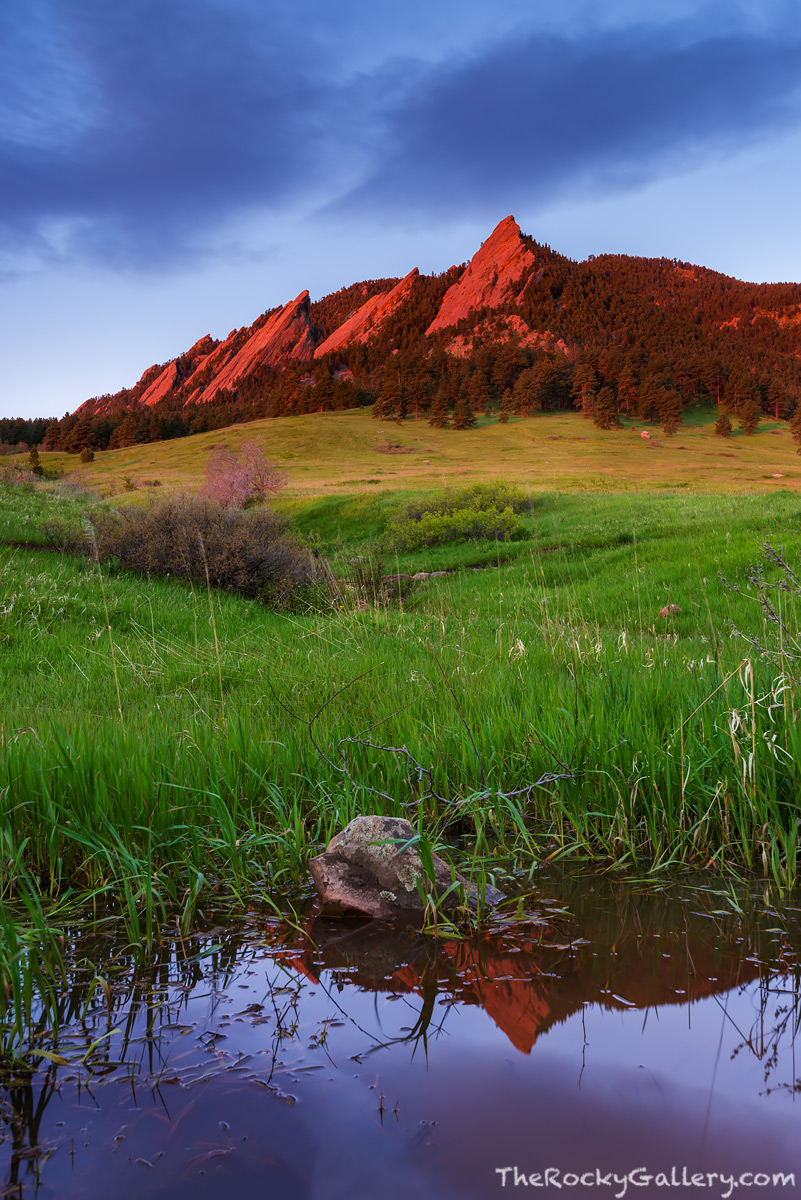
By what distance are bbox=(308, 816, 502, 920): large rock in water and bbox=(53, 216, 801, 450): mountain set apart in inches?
3414

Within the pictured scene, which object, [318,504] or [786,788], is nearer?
[786,788]

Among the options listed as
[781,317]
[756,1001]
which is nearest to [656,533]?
[756,1001]

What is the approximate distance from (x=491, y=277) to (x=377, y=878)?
561ft

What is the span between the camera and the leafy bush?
24562 mm

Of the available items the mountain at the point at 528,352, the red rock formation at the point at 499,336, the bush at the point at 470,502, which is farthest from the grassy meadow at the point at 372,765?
the red rock formation at the point at 499,336

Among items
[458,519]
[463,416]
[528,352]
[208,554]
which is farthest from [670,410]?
[208,554]

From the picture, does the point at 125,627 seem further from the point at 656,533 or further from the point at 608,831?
the point at 656,533

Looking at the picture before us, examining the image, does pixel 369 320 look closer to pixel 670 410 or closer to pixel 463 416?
pixel 463 416

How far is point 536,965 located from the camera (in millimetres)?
2014

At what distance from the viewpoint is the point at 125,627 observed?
8117 mm

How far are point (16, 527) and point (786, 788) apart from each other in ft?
43.8

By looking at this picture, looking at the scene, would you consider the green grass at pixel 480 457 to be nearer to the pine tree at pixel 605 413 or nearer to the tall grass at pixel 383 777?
the pine tree at pixel 605 413

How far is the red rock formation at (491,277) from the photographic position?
149m

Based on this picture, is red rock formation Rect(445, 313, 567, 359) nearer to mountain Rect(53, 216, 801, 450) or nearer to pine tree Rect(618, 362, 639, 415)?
mountain Rect(53, 216, 801, 450)
